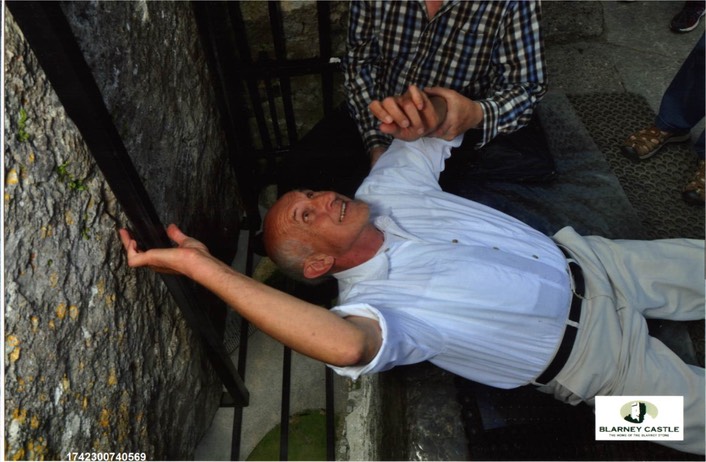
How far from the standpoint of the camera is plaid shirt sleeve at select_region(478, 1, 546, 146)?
2.17m

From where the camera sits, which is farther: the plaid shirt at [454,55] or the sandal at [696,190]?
the sandal at [696,190]

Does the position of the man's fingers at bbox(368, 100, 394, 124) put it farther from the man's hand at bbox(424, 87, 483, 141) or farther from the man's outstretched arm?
the man's outstretched arm

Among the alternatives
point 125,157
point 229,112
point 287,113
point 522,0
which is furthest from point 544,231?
point 125,157

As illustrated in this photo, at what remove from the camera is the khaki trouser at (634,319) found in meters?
1.94

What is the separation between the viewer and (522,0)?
2.13 meters

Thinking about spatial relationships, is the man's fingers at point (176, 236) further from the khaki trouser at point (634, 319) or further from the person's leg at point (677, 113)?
the person's leg at point (677, 113)

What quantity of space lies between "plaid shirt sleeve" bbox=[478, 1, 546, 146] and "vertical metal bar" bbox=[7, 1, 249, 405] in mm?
1440

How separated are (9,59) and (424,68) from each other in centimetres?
169

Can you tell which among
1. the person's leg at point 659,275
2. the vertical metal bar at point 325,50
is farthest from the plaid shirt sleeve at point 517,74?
the vertical metal bar at point 325,50

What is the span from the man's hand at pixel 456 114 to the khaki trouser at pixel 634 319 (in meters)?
0.64

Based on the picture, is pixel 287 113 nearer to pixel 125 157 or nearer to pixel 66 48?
pixel 125 157

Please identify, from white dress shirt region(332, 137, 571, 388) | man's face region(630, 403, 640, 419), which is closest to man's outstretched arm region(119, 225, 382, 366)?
white dress shirt region(332, 137, 571, 388)

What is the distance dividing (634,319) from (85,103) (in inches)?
79.4

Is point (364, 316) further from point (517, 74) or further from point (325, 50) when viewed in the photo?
point (325, 50)
